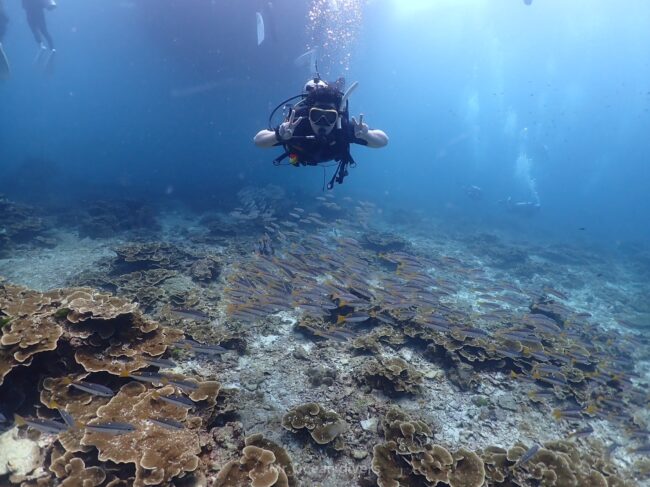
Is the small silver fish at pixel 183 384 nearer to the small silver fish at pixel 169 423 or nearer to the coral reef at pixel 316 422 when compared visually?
the small silver fish at pixel 169 423

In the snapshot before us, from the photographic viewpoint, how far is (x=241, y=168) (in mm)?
45188

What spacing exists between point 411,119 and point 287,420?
215 m

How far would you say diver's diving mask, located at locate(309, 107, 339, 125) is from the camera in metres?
5.31

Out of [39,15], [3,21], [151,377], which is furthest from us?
[39,15]

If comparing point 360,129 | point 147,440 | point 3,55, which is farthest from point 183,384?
point 3,55

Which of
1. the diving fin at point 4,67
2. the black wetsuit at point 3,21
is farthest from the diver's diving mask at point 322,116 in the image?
the black wetsuit at point 3,21

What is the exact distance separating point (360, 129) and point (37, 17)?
29304 mm

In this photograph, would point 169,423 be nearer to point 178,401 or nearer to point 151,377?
point 178,401

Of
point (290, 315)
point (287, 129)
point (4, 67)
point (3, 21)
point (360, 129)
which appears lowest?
point (290, 315)

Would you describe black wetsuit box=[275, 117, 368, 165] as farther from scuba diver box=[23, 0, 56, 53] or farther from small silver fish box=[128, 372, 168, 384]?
scuba diver box=[23, 0, 56, 53]

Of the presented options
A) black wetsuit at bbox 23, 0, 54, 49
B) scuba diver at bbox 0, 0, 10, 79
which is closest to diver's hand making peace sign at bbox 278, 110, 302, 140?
scuba diver at bbox 0, 0, 10, 79

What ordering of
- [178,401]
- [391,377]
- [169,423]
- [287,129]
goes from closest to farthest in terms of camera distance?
Answer: [169,423] < [178,401] < [287,129] < [391,377]

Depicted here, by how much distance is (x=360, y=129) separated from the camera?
5945 mm

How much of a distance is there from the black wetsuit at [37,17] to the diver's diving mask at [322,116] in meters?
27.5
